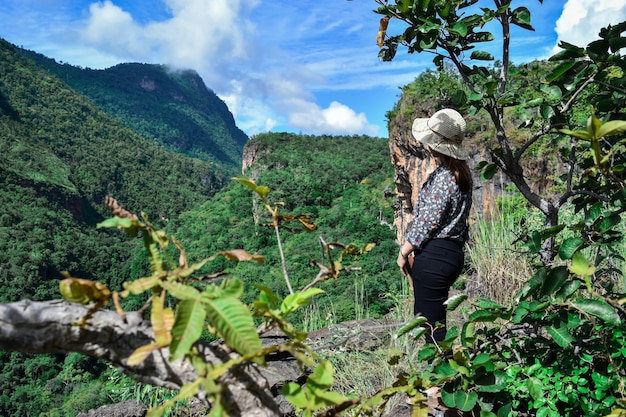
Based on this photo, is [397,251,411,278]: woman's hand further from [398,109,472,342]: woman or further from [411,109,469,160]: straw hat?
[411,109,469,160]: straw hat

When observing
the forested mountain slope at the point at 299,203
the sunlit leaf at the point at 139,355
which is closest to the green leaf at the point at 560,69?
the sunlit leaf at the point at 139,355

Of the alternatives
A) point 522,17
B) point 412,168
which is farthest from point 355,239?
point 522,17

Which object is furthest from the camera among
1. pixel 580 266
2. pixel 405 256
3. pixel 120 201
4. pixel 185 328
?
pixel 120 201

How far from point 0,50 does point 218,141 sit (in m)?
62.9

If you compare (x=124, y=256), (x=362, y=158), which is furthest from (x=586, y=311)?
(x=124, y=256)

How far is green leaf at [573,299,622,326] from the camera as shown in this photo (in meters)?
0.98

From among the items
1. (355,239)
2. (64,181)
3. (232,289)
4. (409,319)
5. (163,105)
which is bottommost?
(355,239)

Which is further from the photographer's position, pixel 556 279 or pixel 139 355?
pixel 556 279

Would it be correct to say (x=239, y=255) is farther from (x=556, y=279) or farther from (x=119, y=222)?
(x=556, y=279)

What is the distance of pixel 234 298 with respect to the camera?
0.56 meters

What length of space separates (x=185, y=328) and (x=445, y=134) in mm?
1516

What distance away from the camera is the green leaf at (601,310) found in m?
0.98

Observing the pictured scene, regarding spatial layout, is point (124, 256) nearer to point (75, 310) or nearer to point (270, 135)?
point (270, 135)

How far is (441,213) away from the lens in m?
1.80
